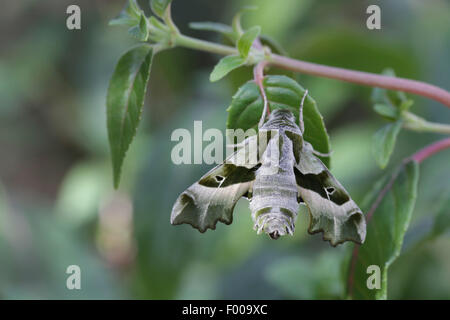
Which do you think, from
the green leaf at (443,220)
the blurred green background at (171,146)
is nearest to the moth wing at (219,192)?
the blurred green background at (171,146)

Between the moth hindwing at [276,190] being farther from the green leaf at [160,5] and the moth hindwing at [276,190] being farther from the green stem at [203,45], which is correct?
the green leaf at [160,5]

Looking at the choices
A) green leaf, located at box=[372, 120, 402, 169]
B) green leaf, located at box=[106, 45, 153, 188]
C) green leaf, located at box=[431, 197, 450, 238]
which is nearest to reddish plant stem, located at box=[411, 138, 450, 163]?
green leaf, located at box=[372, 120, 402, 169]

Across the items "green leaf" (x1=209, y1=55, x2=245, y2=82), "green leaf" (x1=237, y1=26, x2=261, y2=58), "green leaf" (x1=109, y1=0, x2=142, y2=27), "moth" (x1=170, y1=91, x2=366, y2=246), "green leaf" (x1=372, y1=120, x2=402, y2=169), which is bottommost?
"moth" (x1=170, y1=91, x2=366, y2=246)

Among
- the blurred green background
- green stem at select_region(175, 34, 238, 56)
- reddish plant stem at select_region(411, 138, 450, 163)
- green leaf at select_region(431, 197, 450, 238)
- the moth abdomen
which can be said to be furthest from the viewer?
the blurred green background

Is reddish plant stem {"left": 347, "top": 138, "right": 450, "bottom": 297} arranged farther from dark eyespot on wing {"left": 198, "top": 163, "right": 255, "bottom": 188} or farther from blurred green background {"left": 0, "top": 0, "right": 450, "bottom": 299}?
dark eyespot on wing {"left": 198, "top": 163, "right": 255, "bottom": 188}

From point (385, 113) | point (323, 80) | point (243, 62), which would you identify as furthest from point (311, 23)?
point (243, 62)
